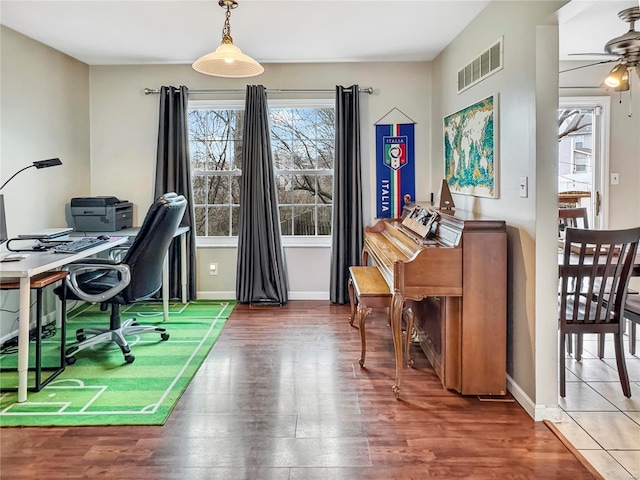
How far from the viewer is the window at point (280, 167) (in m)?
4.86

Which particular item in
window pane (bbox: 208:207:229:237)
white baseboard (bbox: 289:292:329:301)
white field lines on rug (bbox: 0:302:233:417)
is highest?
window pane (bbox: 208:207:229:237)

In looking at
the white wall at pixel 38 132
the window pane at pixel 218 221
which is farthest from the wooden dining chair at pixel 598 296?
the white wall at pixel 38 132

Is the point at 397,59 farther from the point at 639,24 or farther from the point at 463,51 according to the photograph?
the point at 639,24

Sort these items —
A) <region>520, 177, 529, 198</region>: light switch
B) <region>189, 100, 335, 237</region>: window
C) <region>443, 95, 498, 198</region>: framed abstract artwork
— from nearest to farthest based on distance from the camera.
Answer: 1. <region>520, 177, 529, 198</region>: light switch
2. <region>443, 95, 498, 198</region>: framed abstract artwork
3. <region>189, 100, 335, 237</region>: window

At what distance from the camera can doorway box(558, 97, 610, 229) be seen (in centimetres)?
445

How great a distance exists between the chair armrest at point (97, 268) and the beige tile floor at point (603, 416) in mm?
2738

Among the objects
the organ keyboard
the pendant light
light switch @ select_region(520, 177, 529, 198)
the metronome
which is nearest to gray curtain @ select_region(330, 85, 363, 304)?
the metronome

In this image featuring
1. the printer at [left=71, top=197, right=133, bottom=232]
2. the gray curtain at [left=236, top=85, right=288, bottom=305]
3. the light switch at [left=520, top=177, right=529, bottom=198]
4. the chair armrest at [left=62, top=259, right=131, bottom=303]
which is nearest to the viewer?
the light switch at [left=520, top=177, right=529, bottom=198]

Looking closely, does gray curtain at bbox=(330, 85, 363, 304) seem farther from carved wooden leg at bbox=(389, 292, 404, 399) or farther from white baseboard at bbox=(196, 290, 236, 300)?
carved wooden leg at bbox=(389, 292, 404, 399)

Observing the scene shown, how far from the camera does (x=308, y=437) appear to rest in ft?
7.29

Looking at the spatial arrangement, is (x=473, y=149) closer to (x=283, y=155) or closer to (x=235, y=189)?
(x=283, y=155)

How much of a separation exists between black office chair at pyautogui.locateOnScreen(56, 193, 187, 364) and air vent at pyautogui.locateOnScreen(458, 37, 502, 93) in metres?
2.28

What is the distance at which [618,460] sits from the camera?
6.68 feet

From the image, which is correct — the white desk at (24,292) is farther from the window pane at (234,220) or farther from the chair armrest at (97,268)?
the window pane at (234,220)
